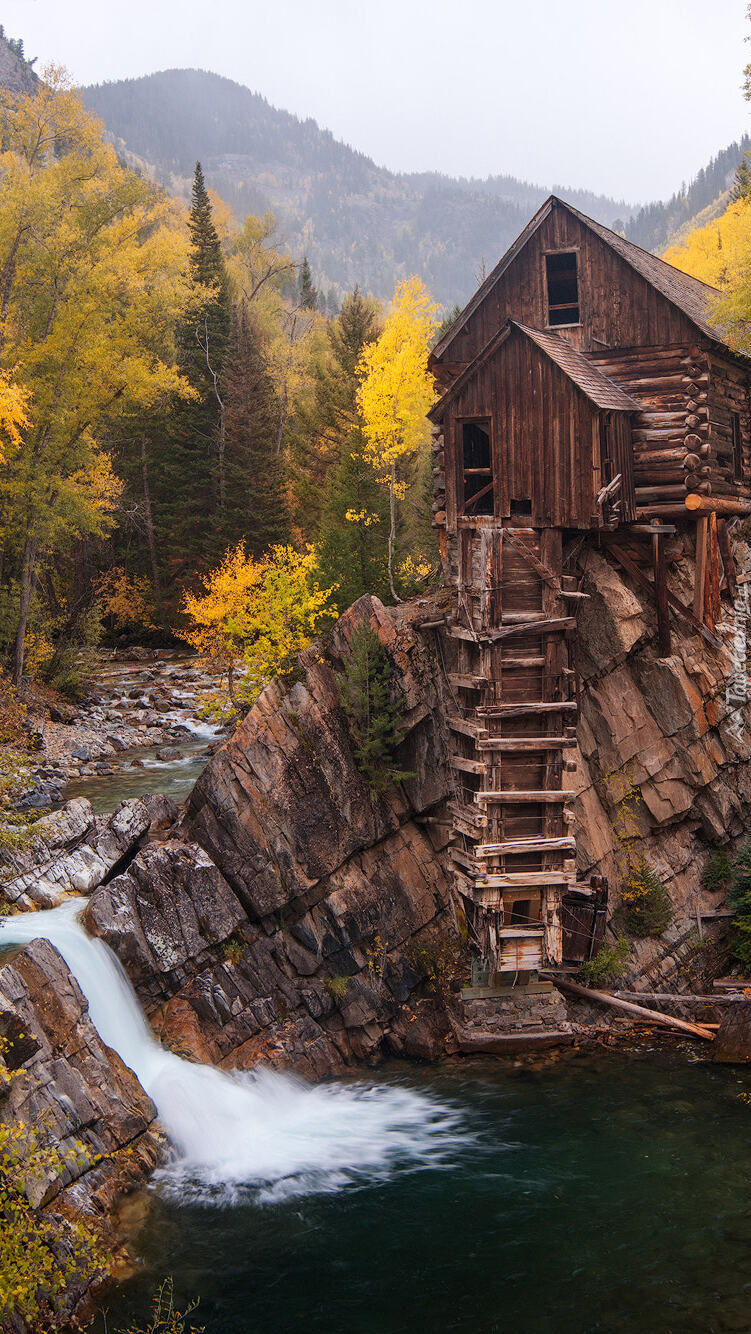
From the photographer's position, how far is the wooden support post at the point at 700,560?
22.7 m

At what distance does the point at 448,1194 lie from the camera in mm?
15156

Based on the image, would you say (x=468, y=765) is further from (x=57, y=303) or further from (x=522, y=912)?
(x=57, y=303)

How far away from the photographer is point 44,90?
3133 centimetres

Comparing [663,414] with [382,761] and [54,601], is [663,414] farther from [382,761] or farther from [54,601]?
[54,601]

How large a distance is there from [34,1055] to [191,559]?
34.8 metres

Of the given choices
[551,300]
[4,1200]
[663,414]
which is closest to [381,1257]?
[4,1200]

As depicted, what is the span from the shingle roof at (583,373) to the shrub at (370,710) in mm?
7168

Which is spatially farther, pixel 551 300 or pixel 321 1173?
pixel 551 300

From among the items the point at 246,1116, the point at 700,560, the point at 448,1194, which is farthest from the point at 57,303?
the point at 448,1194

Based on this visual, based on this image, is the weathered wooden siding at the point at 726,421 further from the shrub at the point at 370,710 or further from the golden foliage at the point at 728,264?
the shrub at the point at 370,710

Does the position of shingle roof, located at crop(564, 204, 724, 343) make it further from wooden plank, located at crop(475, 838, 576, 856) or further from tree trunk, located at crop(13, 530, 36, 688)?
tree trunk, located at crop(13, 530, 36, 688)

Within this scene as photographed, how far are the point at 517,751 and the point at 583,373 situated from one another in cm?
888

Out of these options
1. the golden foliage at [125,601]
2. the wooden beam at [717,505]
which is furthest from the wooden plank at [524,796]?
the golden foliage at [125,601]

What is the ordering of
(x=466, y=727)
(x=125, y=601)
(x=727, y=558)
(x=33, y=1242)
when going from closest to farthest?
(x=33, y=1242) < (x=466, y=727) < (x=727, y=558) < (x=125, y=601)
